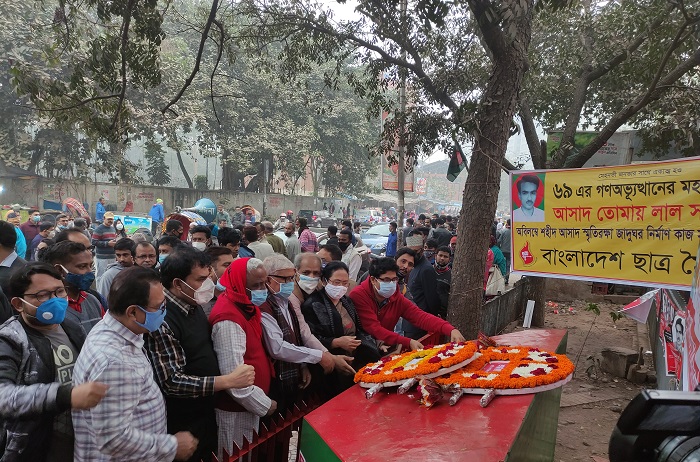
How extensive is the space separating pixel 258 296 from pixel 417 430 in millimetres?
1230

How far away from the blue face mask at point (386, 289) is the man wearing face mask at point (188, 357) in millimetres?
1773

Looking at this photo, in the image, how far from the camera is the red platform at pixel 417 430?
2.26 m

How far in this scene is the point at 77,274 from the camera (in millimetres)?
3328

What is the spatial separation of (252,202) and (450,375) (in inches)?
1185

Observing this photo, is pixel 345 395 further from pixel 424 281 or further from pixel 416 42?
pixel 416 42

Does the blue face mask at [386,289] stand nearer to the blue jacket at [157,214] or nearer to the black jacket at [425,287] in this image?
the black jacket at [425,287]

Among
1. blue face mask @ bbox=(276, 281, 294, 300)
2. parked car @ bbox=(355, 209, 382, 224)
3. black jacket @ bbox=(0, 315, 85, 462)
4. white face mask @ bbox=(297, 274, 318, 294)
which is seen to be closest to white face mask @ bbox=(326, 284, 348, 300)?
white face mask @ bbox=(297, 274, 318, 294)

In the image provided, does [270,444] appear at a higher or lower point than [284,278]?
lower

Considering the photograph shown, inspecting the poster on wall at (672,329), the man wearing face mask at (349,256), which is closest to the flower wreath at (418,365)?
the poster on wall at (672,329)

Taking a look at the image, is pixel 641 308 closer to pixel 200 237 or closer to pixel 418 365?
pixel 418 365

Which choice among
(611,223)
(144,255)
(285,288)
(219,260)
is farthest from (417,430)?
(144,255)

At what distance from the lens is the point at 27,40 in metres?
19.2

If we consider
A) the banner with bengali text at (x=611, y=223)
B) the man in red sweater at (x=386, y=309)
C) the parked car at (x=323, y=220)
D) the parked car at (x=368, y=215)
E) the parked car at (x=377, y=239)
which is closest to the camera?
the banner with bengali text at (x=611, y=223)

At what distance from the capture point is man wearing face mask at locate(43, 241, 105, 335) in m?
3.23
